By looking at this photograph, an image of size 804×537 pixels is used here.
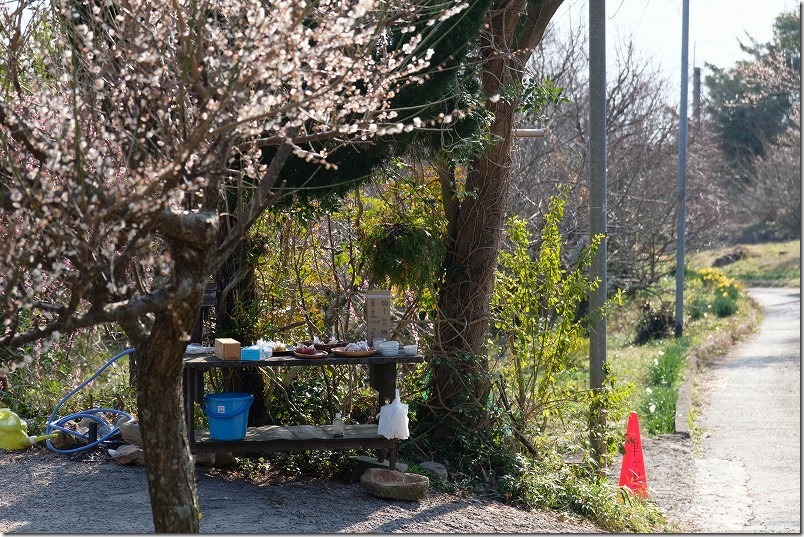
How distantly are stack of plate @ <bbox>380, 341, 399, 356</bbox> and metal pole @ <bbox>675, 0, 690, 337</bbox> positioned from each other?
38.6 ft

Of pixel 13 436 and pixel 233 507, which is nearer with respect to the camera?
pixel 233 507

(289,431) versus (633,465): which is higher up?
(289,431)

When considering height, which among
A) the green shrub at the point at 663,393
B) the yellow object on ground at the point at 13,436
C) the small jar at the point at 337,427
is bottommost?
the green shrub at the point at 663,393

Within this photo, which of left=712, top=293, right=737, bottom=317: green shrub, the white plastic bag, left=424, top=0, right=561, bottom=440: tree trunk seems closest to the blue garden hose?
the white plastic bag

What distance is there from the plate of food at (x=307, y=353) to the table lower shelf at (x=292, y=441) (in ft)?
1.83

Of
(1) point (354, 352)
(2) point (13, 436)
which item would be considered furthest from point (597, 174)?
(2) point (13, 436)

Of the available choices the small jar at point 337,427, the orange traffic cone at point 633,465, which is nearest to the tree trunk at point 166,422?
the small jar at point 337,427

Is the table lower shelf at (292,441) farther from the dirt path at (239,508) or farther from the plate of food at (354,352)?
the plate of food at (354,352)

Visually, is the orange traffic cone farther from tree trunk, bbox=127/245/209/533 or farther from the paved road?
tree trunk, bbox=127/245/209/533

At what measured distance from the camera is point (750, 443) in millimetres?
10398

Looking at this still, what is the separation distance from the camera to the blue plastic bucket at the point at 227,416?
6398 mm

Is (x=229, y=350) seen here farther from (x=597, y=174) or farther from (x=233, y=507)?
(x=597, y=174)

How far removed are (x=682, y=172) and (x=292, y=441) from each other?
13.7m

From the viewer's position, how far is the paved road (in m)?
7.63
